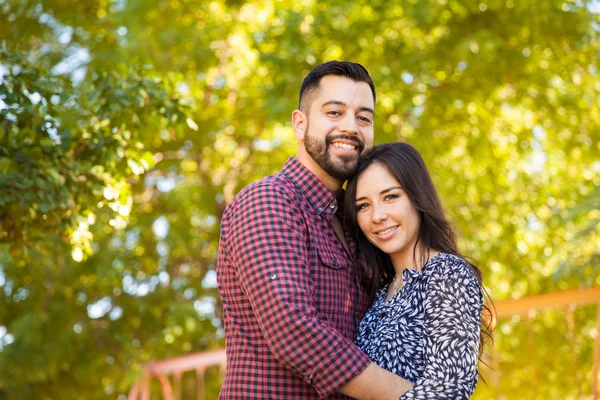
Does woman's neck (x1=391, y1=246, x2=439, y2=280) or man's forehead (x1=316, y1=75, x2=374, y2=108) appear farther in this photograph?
man's forehead (x1=316, y1=75, x2=374, y2=108)

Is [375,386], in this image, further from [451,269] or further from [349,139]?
[349,139]

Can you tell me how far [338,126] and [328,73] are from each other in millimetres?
184

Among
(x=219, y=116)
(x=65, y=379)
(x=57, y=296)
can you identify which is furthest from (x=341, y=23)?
(x=65, y=379)

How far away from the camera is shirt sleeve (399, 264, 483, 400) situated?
1.88 metres

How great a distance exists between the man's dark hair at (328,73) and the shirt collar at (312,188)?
230 mm

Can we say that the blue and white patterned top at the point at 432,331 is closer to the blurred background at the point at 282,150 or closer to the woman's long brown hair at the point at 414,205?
the woman's long brown hair at the point at 414,205

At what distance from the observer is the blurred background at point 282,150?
6250 mm

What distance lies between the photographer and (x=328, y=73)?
241 cm

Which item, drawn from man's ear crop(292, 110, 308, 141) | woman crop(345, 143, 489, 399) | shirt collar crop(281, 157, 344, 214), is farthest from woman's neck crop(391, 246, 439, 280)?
man's ear crop(292, 110, 308, 141)

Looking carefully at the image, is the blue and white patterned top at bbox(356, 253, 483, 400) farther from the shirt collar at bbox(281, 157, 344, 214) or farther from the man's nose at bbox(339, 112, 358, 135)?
the man's nose at bbox(339, 112, 358, 135)

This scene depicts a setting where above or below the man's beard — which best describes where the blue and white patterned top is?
below

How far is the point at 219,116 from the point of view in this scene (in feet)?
25.5

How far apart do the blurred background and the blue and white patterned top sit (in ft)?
10.9

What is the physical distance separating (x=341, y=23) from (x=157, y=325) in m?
3.32
